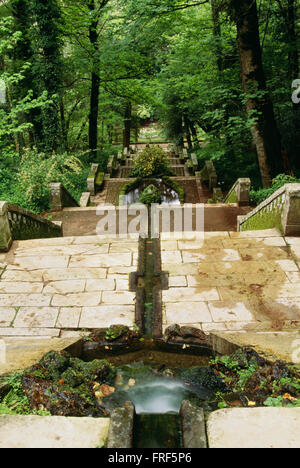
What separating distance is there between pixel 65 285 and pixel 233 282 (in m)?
2.51

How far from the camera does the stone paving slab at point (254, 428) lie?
7.52ft

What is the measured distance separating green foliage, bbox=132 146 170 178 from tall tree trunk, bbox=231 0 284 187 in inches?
224

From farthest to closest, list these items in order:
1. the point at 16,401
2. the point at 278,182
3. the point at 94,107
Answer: the point at 94,107 < the point at 278,182 < the point at 16,401

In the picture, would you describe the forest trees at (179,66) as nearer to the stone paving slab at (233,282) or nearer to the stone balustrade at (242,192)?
the stone balustrade at (242,192)

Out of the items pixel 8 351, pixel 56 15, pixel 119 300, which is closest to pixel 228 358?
pixel 119 300

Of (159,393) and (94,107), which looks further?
(94,107)

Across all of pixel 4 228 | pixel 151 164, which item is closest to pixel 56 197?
pixel 151 164

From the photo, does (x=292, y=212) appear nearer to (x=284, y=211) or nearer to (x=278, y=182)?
(x=284, y=211)

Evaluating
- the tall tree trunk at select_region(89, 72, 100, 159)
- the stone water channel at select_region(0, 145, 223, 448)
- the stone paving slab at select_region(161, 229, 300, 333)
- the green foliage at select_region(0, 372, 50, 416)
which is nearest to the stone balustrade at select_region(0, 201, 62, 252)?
the stone water channel at select_region(0, 145, 223, 448)

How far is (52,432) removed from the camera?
7.77ft

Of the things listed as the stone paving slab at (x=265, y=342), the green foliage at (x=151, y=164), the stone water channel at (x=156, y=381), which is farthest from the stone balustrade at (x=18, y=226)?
the green foliage at (x=151, y=164)

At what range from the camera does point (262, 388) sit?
3059 millimetres
